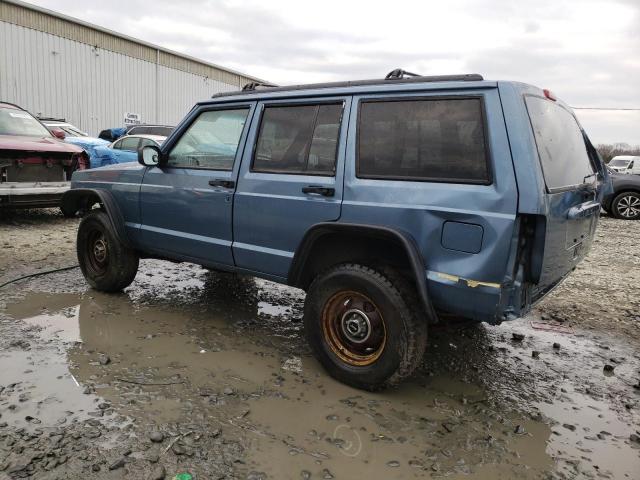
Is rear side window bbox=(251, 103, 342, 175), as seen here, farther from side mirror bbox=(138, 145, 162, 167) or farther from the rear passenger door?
side mirror bbox=(138, 145, 162, 167)

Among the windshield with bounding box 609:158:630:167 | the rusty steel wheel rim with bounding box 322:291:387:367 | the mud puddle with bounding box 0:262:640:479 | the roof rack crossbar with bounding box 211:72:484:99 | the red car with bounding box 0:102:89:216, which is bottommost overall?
the mud puddle with bounding box 0:262:640:479

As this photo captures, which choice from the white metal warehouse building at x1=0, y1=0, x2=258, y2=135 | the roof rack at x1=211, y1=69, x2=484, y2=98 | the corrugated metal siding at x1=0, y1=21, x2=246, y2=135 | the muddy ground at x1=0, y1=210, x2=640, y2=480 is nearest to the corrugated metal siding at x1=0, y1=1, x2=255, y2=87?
the white metal warehouse building at x1=0, y1=0, x2=258, y2=135

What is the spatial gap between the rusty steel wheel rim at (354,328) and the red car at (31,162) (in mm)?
6234

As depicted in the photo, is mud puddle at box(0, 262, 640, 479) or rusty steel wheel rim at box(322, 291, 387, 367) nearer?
mud puddle at box(0, 262, 640, 479)

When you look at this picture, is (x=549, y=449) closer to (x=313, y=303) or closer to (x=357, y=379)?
(x=357, y=379)

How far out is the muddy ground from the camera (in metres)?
2.38

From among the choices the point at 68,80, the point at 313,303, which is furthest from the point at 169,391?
the point at 68,80

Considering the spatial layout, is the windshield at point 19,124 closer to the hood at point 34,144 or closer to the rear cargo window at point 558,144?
the hood at point 34,144

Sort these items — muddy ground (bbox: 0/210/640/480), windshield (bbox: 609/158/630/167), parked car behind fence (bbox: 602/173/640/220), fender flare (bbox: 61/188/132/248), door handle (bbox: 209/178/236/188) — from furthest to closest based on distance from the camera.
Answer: windshield (bbox: 609/158/630/167) < parked car behind fence (bbox: 602/173/640/220) < fender flare (bbox: 61/188/132/248) < door handle (bbox: 209/178/236/188) < muddy ground (bbox: 0/210/640/480)

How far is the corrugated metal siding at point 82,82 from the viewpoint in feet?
67.3

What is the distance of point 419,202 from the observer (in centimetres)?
280

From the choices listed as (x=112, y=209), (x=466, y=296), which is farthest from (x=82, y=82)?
(x=466, y=296)

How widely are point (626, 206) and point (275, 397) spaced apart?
11769 millimetres

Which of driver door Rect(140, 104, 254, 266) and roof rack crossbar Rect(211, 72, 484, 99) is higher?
roof rack crossbar Rect(211, 72, 484, 99)
